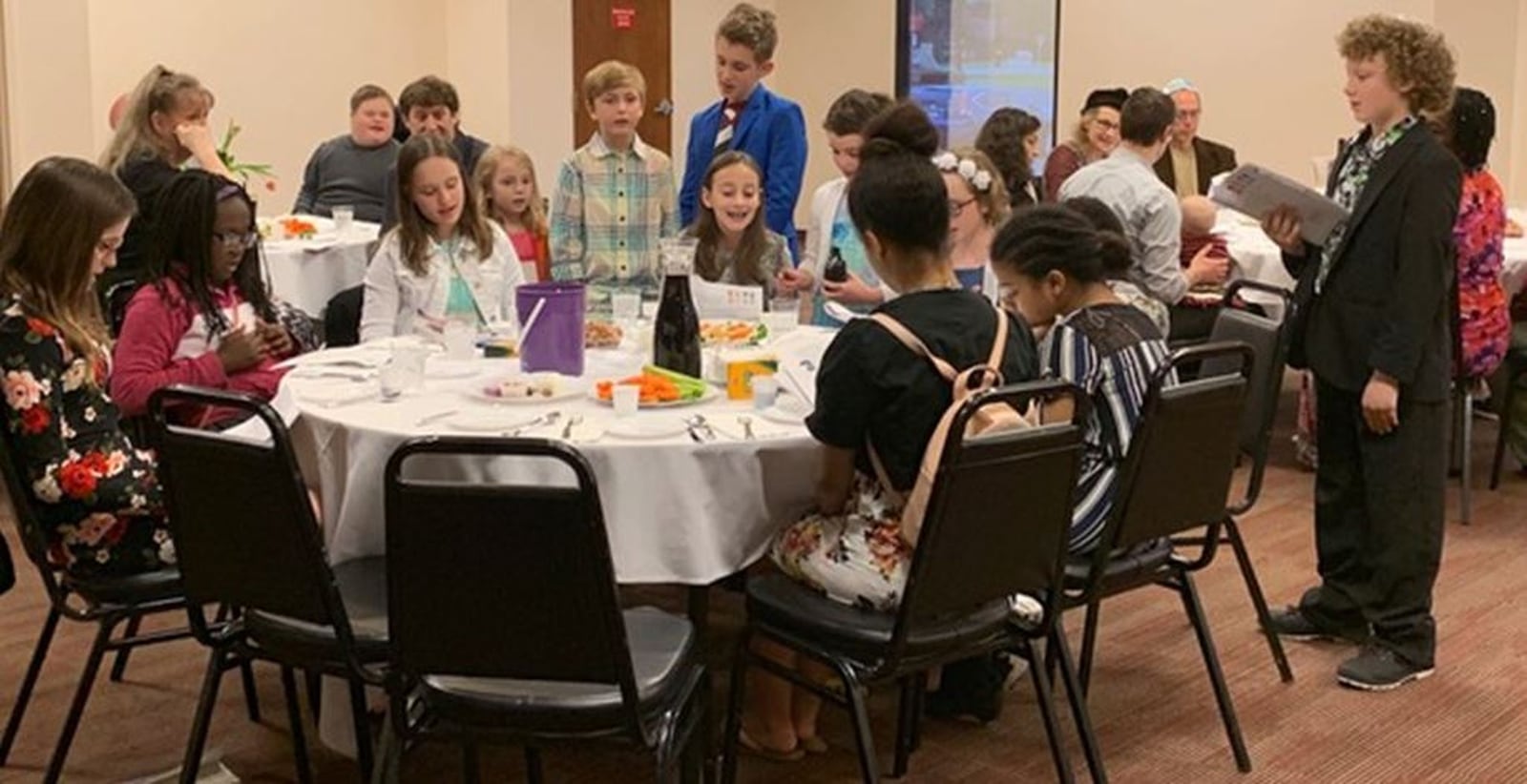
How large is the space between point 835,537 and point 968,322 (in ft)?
1.42

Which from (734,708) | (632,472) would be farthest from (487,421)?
(734,708)

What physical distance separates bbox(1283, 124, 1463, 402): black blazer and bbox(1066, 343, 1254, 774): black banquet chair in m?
0.53

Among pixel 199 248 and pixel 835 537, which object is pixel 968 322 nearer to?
pixel 835 537

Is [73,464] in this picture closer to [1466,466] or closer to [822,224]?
[822,224]

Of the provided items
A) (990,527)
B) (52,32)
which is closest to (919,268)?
(990,527)

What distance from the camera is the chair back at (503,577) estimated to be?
2213mm

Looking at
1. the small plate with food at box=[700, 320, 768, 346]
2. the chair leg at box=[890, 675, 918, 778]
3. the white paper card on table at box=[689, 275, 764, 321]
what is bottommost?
the chair leg at box=[890, 675, 918, 778]

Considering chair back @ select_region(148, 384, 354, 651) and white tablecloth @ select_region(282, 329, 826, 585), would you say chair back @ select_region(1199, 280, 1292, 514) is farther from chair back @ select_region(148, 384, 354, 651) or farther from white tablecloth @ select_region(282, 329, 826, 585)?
chair back @ select_region(148, 384, 354, 651)

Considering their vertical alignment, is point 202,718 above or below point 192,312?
below

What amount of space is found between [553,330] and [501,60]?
6402 mm

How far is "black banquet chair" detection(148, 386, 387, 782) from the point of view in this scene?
2.47 m

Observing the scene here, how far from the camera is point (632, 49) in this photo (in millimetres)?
10188

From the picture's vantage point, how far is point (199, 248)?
3549 mm

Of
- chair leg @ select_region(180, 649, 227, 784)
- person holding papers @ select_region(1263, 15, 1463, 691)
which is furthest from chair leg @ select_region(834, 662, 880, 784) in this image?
person holding papers @ select_region(1263, 15, 1463, 691)
